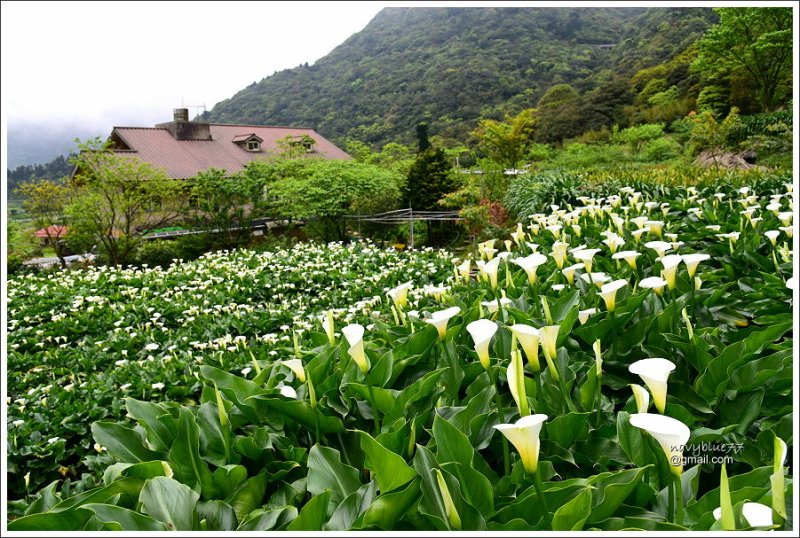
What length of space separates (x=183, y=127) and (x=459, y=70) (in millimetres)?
16310

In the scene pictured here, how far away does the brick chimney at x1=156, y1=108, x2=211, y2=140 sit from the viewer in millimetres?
16594

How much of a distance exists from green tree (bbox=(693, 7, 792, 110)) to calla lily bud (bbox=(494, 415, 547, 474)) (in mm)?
16223

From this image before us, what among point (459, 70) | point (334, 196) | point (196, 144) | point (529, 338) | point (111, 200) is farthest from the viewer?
point (459, 70)

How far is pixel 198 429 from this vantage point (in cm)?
101

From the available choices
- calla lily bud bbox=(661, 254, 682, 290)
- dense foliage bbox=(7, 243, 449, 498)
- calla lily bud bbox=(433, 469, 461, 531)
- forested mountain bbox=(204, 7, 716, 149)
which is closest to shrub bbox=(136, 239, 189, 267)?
dense foliage bbox=(7, 243, 449, 498)

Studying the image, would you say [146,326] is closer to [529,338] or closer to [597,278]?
[597,278]

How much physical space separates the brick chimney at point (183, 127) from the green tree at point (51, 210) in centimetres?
689

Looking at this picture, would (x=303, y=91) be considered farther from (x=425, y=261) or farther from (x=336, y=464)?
(x=336, y=464)

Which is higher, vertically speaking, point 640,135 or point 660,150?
point 640,135

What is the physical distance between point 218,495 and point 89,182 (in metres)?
10.9

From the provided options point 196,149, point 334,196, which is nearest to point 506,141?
point 334,196

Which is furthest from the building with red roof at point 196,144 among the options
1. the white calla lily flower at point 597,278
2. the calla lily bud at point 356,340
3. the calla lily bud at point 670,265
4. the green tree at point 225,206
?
the calla lily bud at point 356,340

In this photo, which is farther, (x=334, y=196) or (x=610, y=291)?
(x=334, y=196)

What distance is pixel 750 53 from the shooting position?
14312 millimetres
